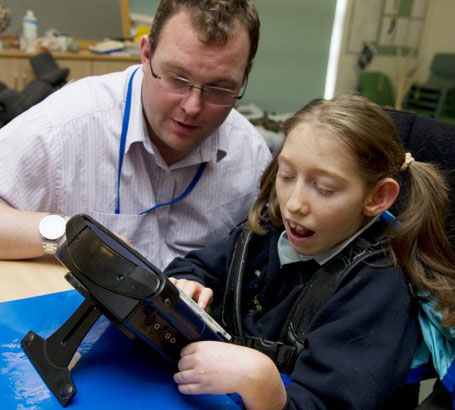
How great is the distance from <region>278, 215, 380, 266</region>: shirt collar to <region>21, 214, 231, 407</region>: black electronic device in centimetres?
38

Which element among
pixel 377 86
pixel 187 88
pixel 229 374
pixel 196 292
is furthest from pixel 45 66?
pixel 377 86

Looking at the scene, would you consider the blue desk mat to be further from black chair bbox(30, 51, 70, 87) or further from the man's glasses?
black chair bbox(30, 51, 70, 87)

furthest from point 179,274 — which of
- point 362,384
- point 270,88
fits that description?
point 270,88

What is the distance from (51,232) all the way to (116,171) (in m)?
0.41

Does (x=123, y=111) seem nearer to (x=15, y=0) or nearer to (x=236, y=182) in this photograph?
(x=236, y=182)

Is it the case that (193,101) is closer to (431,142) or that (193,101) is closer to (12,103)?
(431,142)

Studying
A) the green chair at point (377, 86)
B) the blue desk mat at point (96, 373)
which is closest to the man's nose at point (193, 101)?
the blue desk mat at point (96, 373)

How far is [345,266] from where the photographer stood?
1022 mm

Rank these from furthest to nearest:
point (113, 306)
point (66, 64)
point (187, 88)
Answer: point (66, 64) < point (187, 88) < point (113, 306)

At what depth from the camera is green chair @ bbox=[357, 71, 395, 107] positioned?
18.2ft

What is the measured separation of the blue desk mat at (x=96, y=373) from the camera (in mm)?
700

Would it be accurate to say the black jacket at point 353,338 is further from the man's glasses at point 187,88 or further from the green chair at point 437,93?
the green chair at point 437,93

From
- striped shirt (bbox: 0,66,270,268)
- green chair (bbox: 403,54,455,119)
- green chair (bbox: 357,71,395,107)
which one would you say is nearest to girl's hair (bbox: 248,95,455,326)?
striped shirt (bbox: 0,66,270,268)

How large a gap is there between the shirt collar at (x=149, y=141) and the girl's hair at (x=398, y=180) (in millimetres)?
455
